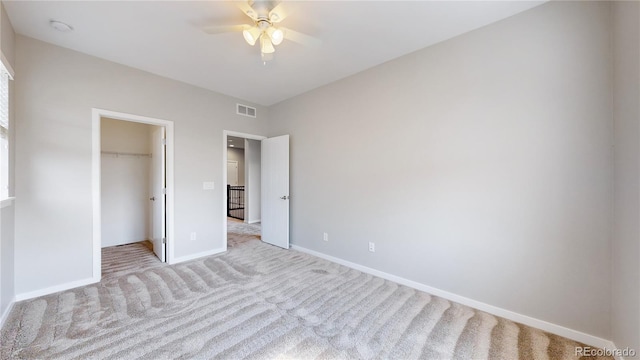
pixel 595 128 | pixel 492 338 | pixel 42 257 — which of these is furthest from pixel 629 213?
pixel 42 257

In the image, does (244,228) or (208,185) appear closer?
(208,185)

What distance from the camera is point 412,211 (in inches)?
111

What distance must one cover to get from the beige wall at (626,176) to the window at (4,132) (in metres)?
4.67

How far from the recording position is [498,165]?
225 cm

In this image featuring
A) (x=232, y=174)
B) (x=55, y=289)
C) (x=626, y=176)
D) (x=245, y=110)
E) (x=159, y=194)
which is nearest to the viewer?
(x=626, y=176)

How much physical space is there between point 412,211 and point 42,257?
4.18 meters

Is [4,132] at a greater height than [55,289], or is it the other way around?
[4,132]

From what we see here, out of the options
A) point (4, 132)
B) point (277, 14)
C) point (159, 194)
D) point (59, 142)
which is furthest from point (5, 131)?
point (277, 14)

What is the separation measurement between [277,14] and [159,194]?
10.7 ft

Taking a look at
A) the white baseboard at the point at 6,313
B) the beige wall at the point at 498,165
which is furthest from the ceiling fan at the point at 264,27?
the white baseboard at the point at 6,313

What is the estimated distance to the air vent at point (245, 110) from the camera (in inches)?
170

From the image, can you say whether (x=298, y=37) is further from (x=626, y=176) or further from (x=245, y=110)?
(x=626, y=176)

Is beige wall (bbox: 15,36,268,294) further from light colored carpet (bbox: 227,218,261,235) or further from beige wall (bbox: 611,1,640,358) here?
beige wall (bbox: 611,1,640,358)

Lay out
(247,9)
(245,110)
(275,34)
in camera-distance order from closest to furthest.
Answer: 1. (247,9)
2. (275,34)
3. (245,110)
